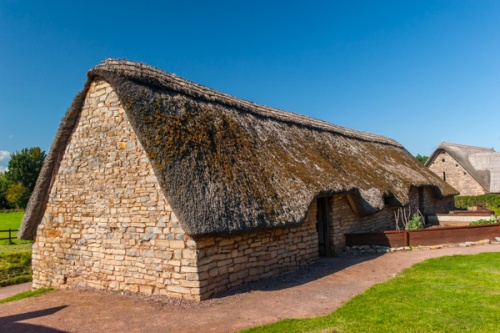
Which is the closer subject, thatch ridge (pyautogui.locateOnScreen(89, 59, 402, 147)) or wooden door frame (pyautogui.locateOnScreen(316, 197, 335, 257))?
thatch ridge (pyautogui.locateOnScreen(89, 59, 402, 147))

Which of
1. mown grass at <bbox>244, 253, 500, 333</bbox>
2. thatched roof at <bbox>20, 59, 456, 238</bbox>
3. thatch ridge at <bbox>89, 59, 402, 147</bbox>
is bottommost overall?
mown grass at <bbox>244, 253, 500, 333</bbox>

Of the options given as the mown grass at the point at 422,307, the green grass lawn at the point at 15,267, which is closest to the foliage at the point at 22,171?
the green grass lawn at the point at 15,267

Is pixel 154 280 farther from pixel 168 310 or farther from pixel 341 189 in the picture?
pixel 341 189

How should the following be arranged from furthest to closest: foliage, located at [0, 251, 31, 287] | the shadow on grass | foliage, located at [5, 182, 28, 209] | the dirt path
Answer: foliage, located at [5, 182, 28, 209] → foliage, located at [0, 251, 31, 287] → the shadow on grass → the dirt path

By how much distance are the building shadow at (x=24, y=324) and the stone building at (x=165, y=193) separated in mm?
1534

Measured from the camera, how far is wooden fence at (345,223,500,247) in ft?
42.7

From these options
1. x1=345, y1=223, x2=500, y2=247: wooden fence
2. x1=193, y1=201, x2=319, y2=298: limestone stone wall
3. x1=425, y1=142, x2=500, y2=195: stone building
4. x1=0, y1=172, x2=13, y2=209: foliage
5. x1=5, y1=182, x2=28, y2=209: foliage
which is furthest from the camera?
x1=0, y1=172, x2=13, y2=209: foliage

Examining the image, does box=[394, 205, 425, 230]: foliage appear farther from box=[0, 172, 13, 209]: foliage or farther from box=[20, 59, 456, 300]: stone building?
box=[0, 172, 13, 209]: foliage

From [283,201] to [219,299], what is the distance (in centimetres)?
295

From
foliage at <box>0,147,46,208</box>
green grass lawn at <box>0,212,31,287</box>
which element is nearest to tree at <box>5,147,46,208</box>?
foliage at <box>0,147,46,208</box>

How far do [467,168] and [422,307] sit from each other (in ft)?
97.7

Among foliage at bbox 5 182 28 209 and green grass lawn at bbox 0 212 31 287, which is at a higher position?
foliage at bbox 5 182 28 209

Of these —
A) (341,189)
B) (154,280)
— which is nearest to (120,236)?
(154,280)

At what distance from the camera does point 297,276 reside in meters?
9.81
